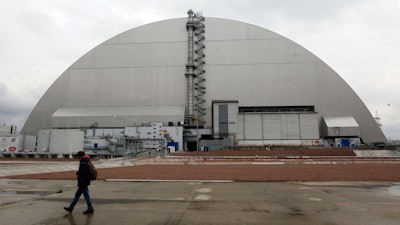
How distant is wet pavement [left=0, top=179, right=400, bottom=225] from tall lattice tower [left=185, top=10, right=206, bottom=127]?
61.6m

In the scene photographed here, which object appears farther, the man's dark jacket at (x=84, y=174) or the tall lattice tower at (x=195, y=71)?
the tall lattice tower at (x=195, y=71)

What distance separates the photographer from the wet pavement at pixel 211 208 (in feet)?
22.3

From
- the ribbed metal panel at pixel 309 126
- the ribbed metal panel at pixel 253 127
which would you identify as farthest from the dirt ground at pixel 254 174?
the ribbed metal panel at pixel 309 126

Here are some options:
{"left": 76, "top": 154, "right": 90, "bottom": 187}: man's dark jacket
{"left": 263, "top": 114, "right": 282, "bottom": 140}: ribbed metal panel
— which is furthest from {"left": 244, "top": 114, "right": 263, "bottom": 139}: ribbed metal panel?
{"left": 76, "top": 154, "right": 90, "bottom": 187}: man's dark jacket

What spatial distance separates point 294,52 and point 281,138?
22827 mm

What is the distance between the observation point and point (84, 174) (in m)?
8.15

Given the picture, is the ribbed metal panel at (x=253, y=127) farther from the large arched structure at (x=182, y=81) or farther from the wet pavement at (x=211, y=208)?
the wet pavement at (x=211, y=208)

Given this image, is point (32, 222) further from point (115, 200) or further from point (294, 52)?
point (294, 52)

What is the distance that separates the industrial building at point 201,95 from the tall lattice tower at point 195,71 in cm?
25

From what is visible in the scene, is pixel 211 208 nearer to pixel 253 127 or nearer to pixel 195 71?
pixel 253 127

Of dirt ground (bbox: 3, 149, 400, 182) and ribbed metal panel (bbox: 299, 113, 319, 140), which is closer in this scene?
dirt ground (bbox: 3, 149, 400, 182)

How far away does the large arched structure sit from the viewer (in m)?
73.1

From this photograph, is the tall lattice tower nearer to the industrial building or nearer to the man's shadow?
the industrial building

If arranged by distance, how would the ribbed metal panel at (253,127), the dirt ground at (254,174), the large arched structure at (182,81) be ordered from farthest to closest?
the large arched structure at (182,81), the ribbed metal panel at (253,127), the dirt ground at (254,174)
